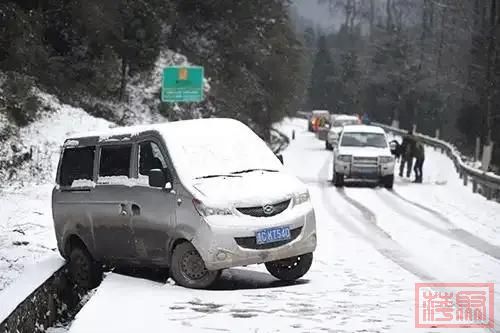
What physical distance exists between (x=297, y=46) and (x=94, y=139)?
171ft

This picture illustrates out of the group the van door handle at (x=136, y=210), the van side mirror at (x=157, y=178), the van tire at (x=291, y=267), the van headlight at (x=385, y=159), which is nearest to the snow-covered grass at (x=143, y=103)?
the van headlight at (x=385, y=159)

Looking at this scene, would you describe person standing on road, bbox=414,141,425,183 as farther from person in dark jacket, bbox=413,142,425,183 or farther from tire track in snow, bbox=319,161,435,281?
tire track in snow, bbox=319,161,435,281

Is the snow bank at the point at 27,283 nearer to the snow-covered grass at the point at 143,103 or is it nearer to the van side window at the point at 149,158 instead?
the van side window at the point at 149,158

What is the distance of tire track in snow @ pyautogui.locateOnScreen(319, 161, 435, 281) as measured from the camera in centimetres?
1038

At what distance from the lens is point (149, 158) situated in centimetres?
974

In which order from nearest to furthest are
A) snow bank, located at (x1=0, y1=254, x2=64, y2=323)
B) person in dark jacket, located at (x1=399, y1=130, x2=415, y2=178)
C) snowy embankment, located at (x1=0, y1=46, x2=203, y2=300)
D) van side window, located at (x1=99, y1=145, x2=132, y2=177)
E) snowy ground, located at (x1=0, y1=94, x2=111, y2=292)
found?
snow bank, located at (x1=0, y1=254, x2=64, y2=323) → van side window, located at (x1=99, y1=145, x2=132, y2=177) → snowy ground, located at (x1=0, y1=94, x2=111, y2=292) → snowy embankment, located at (x1=0, y1=46, x2=203, y2=300) → person in dark jacket, located at (x1=399, y1=130, x2=415, y2=178)

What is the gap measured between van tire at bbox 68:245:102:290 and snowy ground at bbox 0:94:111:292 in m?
0.74

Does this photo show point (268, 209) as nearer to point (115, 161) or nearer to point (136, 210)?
point (136, 210)

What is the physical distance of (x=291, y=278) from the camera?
9508 millimetres

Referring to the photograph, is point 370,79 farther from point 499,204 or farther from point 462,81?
point 499,204

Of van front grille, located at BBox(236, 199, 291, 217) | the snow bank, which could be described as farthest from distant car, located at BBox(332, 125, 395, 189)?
van front grille, located at BBox(236, 199, 291, 217)

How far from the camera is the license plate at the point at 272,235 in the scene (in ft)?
28.5

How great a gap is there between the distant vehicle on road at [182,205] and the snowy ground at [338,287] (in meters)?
0.39

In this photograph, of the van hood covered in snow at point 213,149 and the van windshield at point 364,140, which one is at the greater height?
the van hood covered in snow at point 213,149
